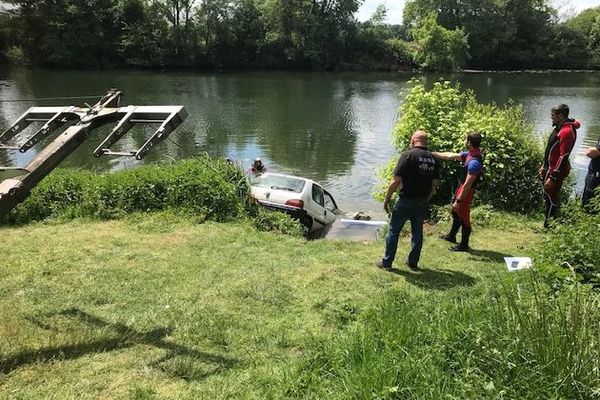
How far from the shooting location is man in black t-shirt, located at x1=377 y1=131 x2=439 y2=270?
23.2 ft

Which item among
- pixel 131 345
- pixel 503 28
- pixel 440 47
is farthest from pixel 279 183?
pixel 503 28

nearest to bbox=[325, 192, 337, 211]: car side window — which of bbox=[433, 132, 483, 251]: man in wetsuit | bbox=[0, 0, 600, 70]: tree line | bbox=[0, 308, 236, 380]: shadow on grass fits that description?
bbox=[433, 132, 483, 251]: man in wetsuit

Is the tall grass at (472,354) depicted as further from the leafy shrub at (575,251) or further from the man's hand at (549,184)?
the man's hand at (549,184)

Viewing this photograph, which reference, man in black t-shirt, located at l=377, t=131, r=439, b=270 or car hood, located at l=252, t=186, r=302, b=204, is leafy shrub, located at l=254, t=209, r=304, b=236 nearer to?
car hood, located at l=252, t=186, r=302, b=204

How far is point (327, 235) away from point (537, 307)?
8.61 metres

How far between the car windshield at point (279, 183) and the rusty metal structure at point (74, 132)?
669 centimetres

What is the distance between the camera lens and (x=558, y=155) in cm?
849

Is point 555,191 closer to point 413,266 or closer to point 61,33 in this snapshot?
point 413,266

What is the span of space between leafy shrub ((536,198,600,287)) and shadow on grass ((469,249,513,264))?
2.00 m

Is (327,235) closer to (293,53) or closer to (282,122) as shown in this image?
(282,122)

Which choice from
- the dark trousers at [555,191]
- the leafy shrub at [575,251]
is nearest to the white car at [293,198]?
the dark trousers at [555,191]

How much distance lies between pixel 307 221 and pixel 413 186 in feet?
17.1

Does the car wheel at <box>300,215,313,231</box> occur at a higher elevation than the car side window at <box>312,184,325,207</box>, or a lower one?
lower

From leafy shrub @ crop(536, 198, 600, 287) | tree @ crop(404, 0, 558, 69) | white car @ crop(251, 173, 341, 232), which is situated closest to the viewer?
leafy shrub @ crop(536, 198, 600, 287)
